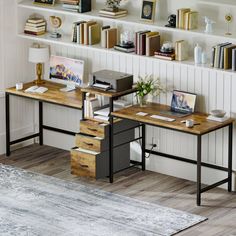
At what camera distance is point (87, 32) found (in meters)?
8.70

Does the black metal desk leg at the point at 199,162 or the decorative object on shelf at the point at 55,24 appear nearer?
the black metal desk leg at the point at 199,162


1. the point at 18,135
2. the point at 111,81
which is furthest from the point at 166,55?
the point at 18,135

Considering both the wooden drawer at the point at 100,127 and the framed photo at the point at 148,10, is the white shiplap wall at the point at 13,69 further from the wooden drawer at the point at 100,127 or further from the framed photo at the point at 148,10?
the framed photo at the point at 148,10

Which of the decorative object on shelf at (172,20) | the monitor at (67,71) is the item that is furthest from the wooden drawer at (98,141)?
the decorative object on shelf at (172,20)

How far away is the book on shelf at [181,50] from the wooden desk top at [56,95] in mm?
1151

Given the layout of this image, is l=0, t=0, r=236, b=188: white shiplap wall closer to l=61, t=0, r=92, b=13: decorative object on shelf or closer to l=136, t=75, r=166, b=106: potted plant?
l=136, t=75, r=166, b=106: potted plant

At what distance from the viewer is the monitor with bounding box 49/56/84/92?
29.4 feet

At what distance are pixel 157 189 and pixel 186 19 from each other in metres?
1.67

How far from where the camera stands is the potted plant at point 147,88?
8.27 meters

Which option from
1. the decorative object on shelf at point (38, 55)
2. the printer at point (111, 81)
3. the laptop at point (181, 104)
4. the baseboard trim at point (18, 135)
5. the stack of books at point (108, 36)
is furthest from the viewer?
the baseboard trim at point (18, 135)

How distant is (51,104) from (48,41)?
0.77 m

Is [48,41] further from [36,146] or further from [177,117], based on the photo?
[177,117]

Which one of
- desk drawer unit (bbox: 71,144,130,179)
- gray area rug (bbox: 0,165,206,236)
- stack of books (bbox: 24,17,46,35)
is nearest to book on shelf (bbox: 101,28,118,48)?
stack of books (bbox: 24,17,46,35)

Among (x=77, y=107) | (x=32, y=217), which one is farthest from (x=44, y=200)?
(x=77, y=107)
